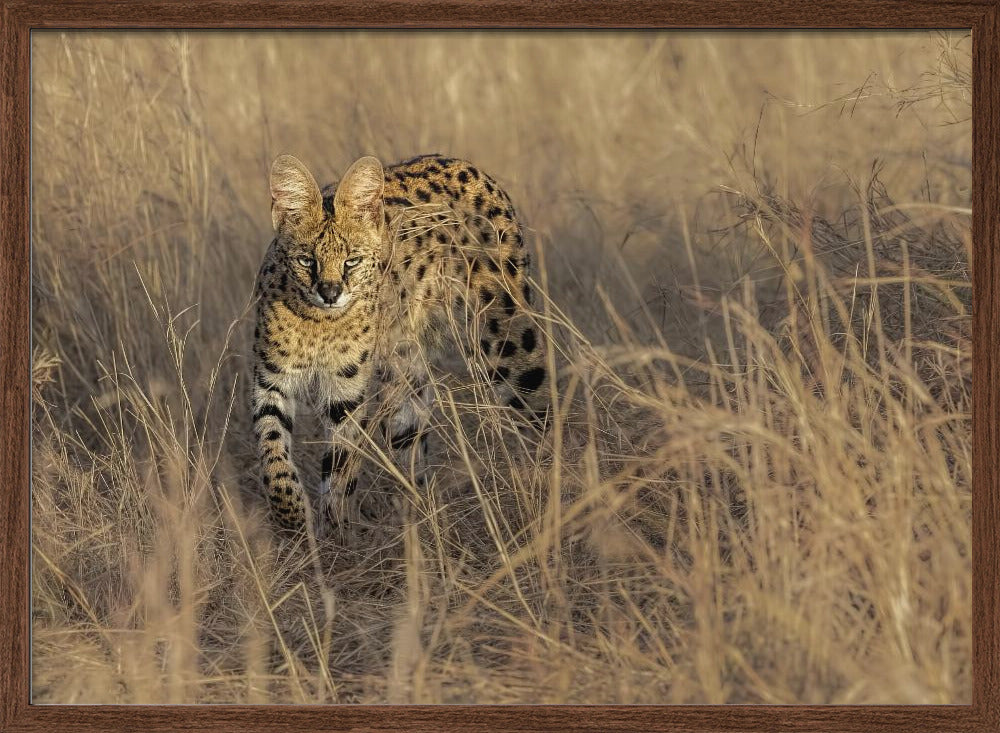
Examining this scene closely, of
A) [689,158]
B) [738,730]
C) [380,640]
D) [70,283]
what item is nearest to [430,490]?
[380,640]

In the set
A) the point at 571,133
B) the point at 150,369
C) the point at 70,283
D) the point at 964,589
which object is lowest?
the point at 964,589

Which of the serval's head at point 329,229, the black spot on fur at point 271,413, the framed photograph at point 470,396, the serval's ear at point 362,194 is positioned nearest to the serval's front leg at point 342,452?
the framed photograph at point 470,396

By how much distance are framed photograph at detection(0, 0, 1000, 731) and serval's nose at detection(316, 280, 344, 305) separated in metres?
0.11

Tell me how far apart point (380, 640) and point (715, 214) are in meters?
3.37

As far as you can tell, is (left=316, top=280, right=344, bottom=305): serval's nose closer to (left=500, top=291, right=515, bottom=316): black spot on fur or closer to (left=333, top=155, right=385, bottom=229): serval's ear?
(left=333, top=155, right=385, bottom=229): serval's ear

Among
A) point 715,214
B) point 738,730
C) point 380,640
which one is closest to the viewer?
point 738,730

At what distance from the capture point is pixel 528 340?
16.8ft

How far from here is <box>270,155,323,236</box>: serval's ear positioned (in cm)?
463

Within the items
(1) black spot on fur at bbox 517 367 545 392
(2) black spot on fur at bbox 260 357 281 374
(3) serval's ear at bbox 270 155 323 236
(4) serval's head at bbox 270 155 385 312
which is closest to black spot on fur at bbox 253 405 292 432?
(2) black spot on fur at bbox 260 357 281 374

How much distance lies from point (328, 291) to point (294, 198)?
0.35 m

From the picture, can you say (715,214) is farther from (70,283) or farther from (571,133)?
(70,283)

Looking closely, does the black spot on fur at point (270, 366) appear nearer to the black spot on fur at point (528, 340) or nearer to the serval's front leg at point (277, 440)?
Result: the serval's front leg at point (277, 440)

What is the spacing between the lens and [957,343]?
3.96 meters

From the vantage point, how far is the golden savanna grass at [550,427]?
3377mm
